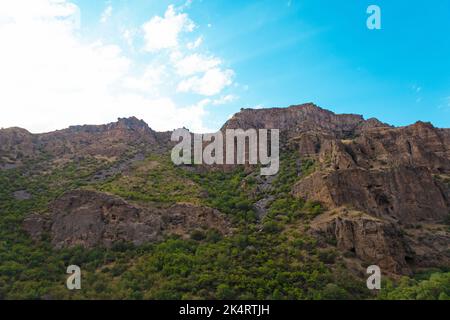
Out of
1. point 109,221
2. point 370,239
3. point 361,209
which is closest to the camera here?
point 370,239

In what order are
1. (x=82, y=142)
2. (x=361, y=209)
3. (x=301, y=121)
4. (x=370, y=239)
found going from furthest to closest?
(x=301, y=121) < (x=82, y=142) < (x=361, y=209) < (x=370, y=239)

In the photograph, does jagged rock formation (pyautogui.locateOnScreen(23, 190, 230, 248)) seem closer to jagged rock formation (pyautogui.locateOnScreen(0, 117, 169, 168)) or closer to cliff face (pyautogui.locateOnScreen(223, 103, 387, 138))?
jagged rock formation (pyautogui.locateOnScreen(0, 117, 169, 168))

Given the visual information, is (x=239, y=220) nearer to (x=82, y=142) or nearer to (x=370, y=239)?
(x=370, y=239)

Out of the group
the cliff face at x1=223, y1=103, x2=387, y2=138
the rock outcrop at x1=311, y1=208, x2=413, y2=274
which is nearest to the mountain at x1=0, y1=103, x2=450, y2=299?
the rock outcrop at x1=311, y1=208, x2=413, y2=274

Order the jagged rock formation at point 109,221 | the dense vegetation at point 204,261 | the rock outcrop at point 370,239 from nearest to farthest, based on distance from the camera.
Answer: the dense vegetation at point 204,261 → the rock outcrop at point 370,239 → the jagged rock formation at point 109,221

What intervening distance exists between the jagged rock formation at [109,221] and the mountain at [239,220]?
17 cm

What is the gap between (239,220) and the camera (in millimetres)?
56719

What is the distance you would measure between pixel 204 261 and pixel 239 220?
13929 mm

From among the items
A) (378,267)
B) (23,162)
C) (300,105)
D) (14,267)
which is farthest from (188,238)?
(300,105)

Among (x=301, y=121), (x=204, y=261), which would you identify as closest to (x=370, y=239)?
(x=204, y=261)

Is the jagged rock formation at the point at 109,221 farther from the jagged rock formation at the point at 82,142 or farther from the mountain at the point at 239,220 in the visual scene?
the jagged rock formation at the point at 82,142

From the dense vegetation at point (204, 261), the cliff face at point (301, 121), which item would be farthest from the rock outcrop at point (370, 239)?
the cliff face at point (301, 121)

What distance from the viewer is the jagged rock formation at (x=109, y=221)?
2016 inches

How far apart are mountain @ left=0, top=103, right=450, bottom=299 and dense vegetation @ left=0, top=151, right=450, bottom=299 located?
176 millimetres
